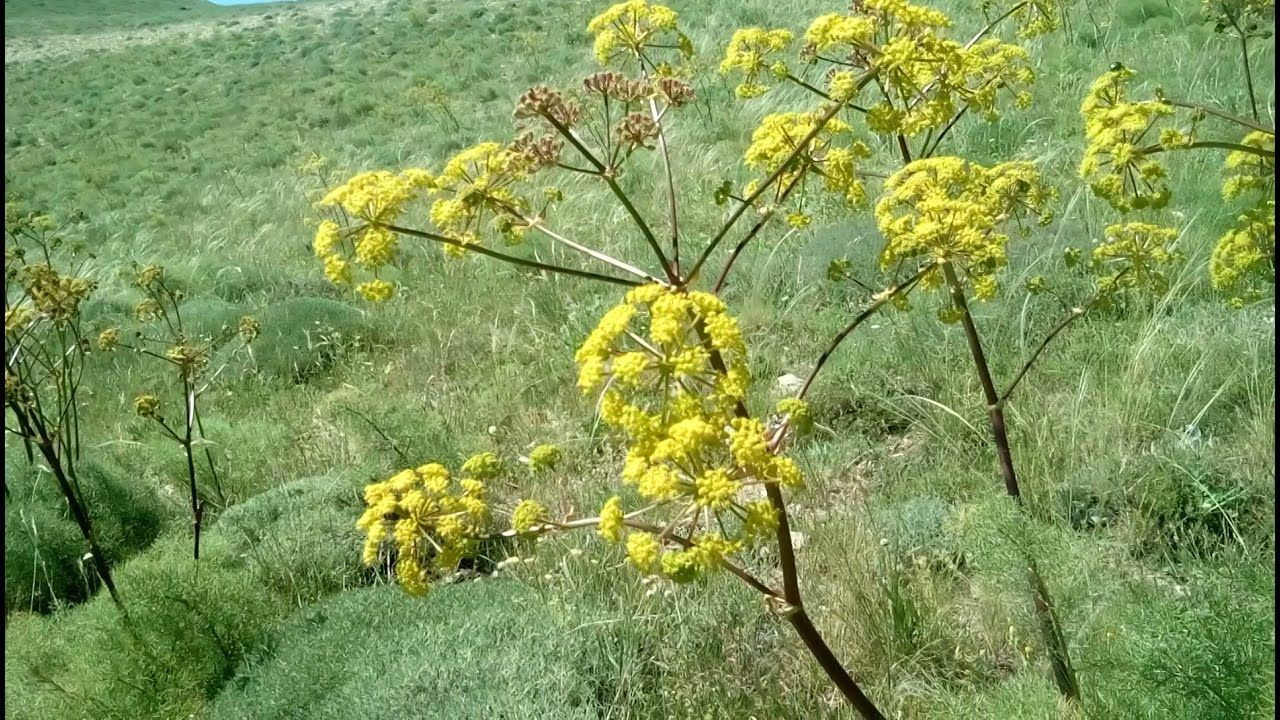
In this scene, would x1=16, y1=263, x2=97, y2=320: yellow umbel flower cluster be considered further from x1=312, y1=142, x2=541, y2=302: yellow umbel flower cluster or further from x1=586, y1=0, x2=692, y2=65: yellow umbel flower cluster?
x1=586, y1=0, x2=692, y2=65: yellow umbel flower cluster

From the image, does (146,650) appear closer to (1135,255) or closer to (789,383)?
(789,383)

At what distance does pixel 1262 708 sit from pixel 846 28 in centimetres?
145

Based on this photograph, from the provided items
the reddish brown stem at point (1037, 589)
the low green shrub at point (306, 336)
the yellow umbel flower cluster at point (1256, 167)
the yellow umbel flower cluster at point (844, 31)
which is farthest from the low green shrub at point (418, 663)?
the low green shrub at point (306, 336)

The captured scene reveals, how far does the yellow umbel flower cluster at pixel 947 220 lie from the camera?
1701 millimetres

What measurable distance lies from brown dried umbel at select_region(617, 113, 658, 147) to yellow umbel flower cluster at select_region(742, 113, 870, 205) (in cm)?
20

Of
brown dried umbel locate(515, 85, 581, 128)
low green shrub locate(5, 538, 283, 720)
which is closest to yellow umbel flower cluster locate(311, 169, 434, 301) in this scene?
brown dried umbel locate(515, 85, 581, 128)

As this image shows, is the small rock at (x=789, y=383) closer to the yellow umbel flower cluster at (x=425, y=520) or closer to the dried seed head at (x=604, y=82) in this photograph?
the dried seed head at (x=604, y=82)

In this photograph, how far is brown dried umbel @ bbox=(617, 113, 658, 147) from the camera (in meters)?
1.74

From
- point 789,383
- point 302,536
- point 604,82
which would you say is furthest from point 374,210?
point 789,383

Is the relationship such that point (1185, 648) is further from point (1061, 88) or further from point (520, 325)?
point (1061, 88)

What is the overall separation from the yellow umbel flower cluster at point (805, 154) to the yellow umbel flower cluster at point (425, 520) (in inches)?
31.8

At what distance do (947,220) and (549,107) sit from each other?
2.47 ft

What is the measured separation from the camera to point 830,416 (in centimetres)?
398

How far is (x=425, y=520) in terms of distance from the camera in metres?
1.56
